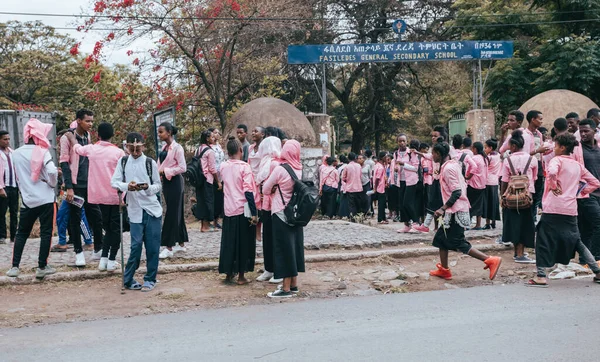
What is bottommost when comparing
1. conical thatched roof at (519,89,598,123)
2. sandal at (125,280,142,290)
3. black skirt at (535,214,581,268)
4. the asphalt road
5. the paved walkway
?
the asphalt road

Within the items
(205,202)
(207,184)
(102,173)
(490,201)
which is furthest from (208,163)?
(490,201)

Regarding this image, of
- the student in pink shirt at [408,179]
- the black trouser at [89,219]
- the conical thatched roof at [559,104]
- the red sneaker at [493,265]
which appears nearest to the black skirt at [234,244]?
the black trouser at [89,219]

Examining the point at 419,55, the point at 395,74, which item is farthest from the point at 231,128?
the point at 395,74

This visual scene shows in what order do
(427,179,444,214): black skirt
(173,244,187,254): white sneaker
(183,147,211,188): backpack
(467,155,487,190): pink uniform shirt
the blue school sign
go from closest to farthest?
(173,244,187,254): white sneaker < (427,179,444,214): black skirt < (183,147,211,188): backpack < (467,155,487,190): pink uniform shirt < the blue school sign

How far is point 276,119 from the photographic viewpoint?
14.9 meters

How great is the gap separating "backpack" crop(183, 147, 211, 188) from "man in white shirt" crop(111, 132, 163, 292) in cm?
319

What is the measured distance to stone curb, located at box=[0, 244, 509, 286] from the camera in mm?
7473

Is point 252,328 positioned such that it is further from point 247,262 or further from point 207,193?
point 207,193

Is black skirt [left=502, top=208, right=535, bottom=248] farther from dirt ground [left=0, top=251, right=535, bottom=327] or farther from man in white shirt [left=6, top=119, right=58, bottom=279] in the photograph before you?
man in white shirt [left=6, top=119, right=58, bottom=279]

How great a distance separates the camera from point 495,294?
6.74 metres

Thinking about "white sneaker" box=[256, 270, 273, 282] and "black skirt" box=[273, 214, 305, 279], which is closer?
"black skirt" box=[273, 214, 305, 279]

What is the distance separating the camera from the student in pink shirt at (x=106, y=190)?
7625 millimetres

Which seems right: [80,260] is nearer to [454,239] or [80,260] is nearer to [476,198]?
[454,239]

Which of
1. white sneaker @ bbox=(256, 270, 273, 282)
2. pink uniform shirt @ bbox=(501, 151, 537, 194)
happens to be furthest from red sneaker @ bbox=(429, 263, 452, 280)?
white sneaker @ bbox=(256, 270, 273, 282)
